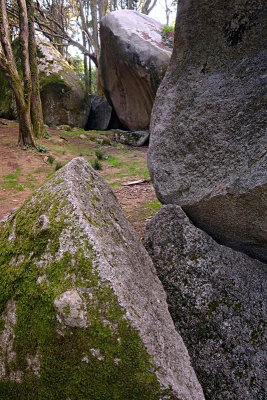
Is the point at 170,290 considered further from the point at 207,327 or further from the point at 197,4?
the point at 197,4

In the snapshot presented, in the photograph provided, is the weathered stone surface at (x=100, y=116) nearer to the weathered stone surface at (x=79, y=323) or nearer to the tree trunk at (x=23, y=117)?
the tree trunk at (x=23, y=117)

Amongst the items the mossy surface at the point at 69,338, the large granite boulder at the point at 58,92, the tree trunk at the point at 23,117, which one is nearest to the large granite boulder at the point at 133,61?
the large granite boulder at the point at 58,92

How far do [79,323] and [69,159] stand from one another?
7.44 metres

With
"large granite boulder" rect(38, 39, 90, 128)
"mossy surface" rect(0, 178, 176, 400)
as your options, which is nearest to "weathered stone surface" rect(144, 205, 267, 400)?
"mossy surface" rect(0, 178, 176, 400)

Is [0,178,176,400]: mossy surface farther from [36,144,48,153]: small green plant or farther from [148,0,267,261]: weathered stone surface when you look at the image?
[36,144,48,153]: small green plant

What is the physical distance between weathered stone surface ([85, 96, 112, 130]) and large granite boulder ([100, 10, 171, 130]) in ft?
2.49

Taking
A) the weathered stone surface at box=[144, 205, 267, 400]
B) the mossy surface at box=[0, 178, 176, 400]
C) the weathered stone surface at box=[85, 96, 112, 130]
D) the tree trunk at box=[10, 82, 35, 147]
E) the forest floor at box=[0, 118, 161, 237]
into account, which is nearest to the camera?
the mossy surface at box=[0, 178, 176, 400]

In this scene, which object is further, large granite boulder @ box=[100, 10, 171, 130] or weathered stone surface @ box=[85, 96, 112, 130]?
weathered stone surface @ box=[85, 96, 112, 130]

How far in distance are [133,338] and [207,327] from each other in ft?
2.83

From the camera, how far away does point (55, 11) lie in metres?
16.4

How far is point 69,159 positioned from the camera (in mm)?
8148

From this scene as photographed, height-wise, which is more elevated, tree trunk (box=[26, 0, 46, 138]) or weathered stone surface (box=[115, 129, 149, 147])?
tree trunk (box=[26, 0, 46, 138])

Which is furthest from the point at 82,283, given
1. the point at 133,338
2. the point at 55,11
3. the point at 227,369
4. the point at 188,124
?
the point at 55,11

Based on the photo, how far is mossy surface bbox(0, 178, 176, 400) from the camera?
1.04 meters
